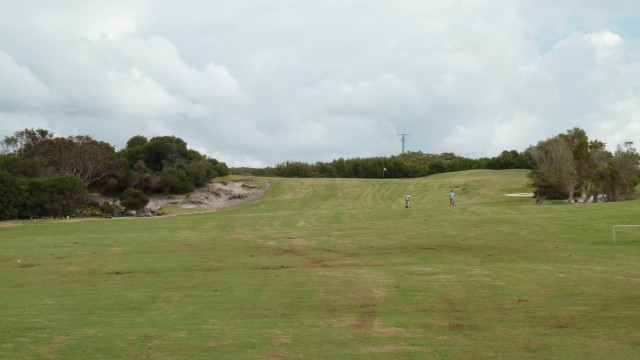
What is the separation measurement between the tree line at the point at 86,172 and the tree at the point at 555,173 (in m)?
48.9

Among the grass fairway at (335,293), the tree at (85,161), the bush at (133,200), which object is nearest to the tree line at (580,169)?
the grass fairway at (335,293)

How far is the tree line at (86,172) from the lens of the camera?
7069 centimetres

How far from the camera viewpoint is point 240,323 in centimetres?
1509

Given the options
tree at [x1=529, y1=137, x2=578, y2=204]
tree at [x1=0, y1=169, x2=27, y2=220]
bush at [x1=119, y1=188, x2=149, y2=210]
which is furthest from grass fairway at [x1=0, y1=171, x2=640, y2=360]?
bush at [x1=119, y1=188, x2=149, y2=210]

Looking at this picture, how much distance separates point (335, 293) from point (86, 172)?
8476cm

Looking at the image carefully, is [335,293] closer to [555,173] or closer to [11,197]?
[11,197]

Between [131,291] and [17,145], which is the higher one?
[17,145]

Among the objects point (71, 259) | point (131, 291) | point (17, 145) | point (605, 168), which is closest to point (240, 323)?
point (131, 291)

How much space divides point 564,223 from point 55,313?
3264 centimetres

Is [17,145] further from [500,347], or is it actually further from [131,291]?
[500,347]

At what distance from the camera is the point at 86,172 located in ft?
317

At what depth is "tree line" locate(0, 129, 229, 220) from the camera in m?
70.7

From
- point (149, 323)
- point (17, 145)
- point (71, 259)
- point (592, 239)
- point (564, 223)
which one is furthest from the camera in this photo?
point (17, 145)

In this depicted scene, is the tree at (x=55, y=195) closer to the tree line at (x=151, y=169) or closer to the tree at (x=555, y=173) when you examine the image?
the tree line at (x=151, y=169)
